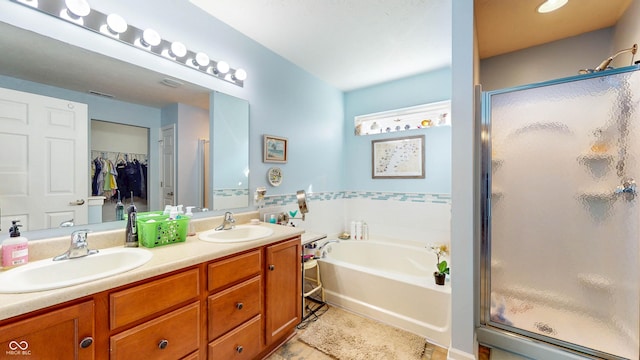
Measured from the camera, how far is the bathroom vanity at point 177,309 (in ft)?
2.60

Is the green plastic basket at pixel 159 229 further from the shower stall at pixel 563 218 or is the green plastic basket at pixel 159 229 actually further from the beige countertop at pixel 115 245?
the shower stall at pixel 563 218

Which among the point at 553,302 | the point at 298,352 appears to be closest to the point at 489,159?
the point at 553,302

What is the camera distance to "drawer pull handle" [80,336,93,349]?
2.84ft

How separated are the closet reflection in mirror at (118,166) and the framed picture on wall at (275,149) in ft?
3.23

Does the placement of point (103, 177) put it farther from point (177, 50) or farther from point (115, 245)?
point (177, 50)

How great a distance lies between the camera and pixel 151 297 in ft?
3.44

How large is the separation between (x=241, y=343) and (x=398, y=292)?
1.29 metres

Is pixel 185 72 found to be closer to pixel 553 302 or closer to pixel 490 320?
pixel 490 320

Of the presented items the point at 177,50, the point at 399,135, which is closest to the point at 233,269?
the point at 177,50

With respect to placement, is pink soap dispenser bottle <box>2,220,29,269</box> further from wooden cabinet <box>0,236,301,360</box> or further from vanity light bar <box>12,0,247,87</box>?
vanity light bar <box>12,0,247,87</box>

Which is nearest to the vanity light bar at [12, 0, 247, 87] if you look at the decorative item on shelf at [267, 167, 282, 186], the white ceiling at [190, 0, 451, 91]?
the white ceiling at [190, 0, 451, 91]

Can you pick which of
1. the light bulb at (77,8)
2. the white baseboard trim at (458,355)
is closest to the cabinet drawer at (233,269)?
the white baseboard trim at (458,355)

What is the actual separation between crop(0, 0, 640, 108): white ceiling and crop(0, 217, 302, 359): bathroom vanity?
1071 mm

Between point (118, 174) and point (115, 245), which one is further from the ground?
point (118, 174)
